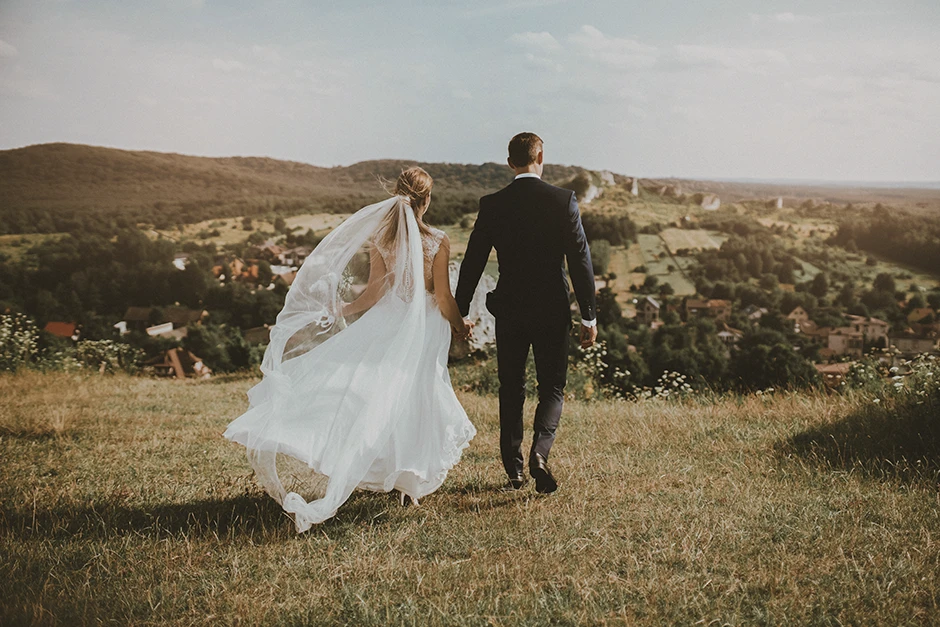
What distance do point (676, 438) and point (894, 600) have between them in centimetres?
261

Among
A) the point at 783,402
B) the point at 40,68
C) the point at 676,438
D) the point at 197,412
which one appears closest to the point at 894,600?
the point at 676,438

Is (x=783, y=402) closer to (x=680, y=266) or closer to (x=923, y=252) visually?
(x=680, y=266)

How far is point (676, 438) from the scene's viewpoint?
5234 mm

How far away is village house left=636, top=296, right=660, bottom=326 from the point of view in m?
17.6

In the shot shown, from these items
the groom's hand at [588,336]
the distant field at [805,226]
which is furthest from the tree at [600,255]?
the groom's hand at [588,336]

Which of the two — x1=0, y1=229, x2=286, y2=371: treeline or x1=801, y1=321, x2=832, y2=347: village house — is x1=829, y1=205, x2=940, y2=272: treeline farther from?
x1=0, y1=229, x2=286, y2=371: treeline

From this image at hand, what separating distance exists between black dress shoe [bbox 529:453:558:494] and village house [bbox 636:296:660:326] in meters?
14.0

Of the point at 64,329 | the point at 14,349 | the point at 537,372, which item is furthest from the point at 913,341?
the point at 64,329

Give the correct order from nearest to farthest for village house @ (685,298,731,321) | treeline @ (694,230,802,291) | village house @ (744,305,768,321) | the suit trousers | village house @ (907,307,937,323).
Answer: the suit trousers < village house @ (907,307,937,323) < village house @ (685,298,731,321) < village house @ (744,305,768,321) < treeline @ (694,230,802,291)

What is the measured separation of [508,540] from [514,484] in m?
0.85

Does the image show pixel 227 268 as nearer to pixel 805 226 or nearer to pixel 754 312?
pixel 754 312

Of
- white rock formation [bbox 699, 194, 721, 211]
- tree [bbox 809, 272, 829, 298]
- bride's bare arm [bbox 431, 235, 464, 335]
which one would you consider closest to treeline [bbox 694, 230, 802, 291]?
tree [bbox 809, 272, 829, 298]

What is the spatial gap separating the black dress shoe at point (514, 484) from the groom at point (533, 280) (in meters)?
0.01

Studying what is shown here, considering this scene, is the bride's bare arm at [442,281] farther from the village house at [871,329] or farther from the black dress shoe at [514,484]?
the village house at [871,329]
